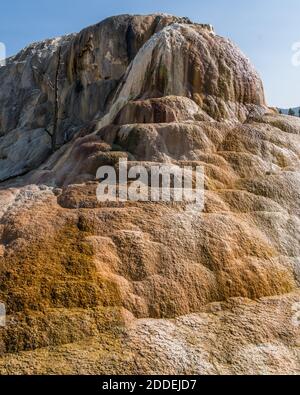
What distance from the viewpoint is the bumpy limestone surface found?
593 cm

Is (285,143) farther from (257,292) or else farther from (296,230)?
(257,292)

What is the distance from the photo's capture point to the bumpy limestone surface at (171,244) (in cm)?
593

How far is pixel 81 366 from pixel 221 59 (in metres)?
9.98

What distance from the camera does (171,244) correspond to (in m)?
7.46

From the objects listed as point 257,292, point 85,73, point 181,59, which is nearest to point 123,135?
point 181,59

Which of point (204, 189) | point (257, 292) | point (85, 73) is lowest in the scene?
point (257, 292)

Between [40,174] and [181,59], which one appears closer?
[40,174]
